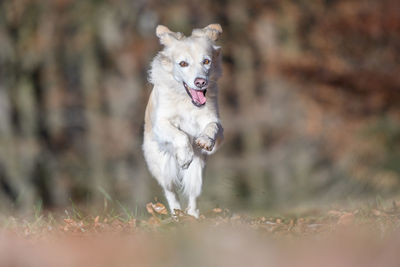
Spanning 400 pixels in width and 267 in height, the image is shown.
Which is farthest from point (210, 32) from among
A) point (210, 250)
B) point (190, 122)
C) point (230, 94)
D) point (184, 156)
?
point (230, 94)

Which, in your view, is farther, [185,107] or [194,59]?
[185,107]

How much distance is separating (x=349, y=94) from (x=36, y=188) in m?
8.47

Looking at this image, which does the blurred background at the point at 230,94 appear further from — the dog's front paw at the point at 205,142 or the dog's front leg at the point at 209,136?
the dog's front paw at the point at 205,142

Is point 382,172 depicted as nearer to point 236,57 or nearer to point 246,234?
point 236,57

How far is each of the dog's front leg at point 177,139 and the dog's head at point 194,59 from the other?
34 centimetres

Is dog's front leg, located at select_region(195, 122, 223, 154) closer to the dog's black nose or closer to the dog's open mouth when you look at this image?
the dog's open mouth

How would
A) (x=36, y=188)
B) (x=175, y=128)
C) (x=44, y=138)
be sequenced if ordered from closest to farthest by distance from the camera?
(x=175, y=128), (x=36, y=188), (x=44, y=138)

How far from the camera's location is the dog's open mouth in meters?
5.16

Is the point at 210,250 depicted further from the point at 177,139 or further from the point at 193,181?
the point at 193,181

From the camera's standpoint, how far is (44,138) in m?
18.4

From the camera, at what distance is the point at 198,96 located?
5223mm

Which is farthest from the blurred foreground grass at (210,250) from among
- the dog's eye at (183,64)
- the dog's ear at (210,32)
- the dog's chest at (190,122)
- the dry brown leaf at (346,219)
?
the dog's ear at (210,32)

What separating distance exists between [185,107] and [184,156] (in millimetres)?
561

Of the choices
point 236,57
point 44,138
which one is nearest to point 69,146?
point 44,138
